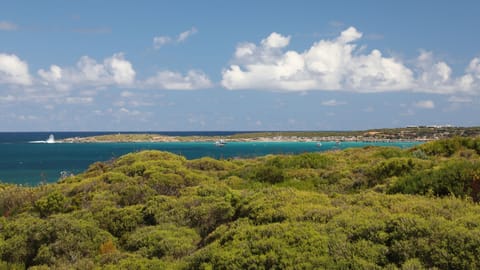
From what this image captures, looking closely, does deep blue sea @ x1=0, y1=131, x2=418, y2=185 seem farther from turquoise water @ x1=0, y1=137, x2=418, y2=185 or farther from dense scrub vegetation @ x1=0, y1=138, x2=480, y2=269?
dense scrub vegetation @ x1=0, y1=138, x2=480, y2=269

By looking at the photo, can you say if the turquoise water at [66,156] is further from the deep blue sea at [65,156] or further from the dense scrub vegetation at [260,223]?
the dense scrub vegetation at [260,223]

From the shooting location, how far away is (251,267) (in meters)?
7.54

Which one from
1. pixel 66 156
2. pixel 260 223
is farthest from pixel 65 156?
pixel 260 223

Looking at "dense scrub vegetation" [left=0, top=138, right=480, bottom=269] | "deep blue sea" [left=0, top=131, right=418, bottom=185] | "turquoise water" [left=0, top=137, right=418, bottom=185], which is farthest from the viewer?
"turquoise water" [left=0, top=137, right=418, bottom=185]

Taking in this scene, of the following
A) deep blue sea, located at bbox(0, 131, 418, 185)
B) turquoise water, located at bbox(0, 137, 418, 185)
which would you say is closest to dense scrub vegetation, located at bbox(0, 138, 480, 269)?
turquoise water, located at bbox(0, 137, 418, 185)

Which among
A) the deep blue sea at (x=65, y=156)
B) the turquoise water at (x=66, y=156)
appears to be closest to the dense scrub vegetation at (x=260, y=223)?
the turquoise water at (x=66, y=156)

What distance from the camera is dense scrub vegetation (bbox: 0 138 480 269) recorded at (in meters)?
7.45

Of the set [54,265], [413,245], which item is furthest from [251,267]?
[54,265]

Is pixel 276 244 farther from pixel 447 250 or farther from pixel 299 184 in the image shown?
pixel 299 184

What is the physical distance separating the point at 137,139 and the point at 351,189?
188 meters

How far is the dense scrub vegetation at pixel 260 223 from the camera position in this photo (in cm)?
745

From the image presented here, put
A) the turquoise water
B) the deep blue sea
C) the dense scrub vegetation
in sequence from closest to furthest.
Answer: the dense scrub vegetation
the deep blue sea
the turquoise water

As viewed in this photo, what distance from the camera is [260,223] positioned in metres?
9.93

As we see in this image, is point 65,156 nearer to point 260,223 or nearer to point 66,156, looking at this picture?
point 66,156
